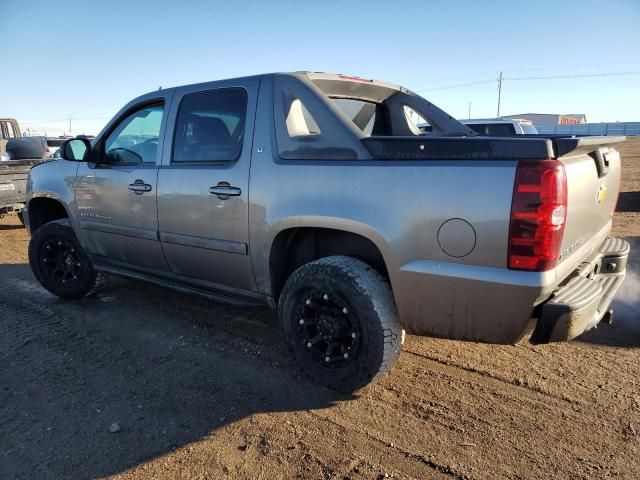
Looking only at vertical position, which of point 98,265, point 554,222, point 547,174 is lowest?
point 98,265

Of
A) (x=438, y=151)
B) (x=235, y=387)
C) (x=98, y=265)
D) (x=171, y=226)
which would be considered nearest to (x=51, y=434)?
(x=235, y=387)

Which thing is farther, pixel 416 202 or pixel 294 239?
pixel 294 239

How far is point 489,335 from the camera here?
2535 mm

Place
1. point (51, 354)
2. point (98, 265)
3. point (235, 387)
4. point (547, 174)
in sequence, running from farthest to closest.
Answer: point (98, 265)
point (51, 354)
point (235, 387)
point (547, 174)

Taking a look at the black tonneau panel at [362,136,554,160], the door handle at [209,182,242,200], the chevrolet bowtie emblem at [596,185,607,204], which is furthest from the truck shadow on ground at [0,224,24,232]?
the chevrolet bowtie emblem at [596,185,607,204]

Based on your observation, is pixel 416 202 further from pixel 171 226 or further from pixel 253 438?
pixel 171 226

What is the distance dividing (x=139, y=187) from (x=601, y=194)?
133 inches

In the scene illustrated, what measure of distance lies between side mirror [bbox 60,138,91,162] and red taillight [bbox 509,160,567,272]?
375cm

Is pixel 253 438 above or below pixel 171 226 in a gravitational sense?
below

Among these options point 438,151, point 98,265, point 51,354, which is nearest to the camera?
point 438,151

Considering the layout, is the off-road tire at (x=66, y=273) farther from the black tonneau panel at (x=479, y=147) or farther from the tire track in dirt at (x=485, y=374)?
the black tonneau panel at (x=479, y=147)

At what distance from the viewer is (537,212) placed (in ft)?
7.39

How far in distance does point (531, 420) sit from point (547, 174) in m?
1.44

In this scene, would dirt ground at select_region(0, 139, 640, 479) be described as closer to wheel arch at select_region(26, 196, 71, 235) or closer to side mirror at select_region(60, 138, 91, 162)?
wheel arch at select_region(26, 196, 71, 235)
